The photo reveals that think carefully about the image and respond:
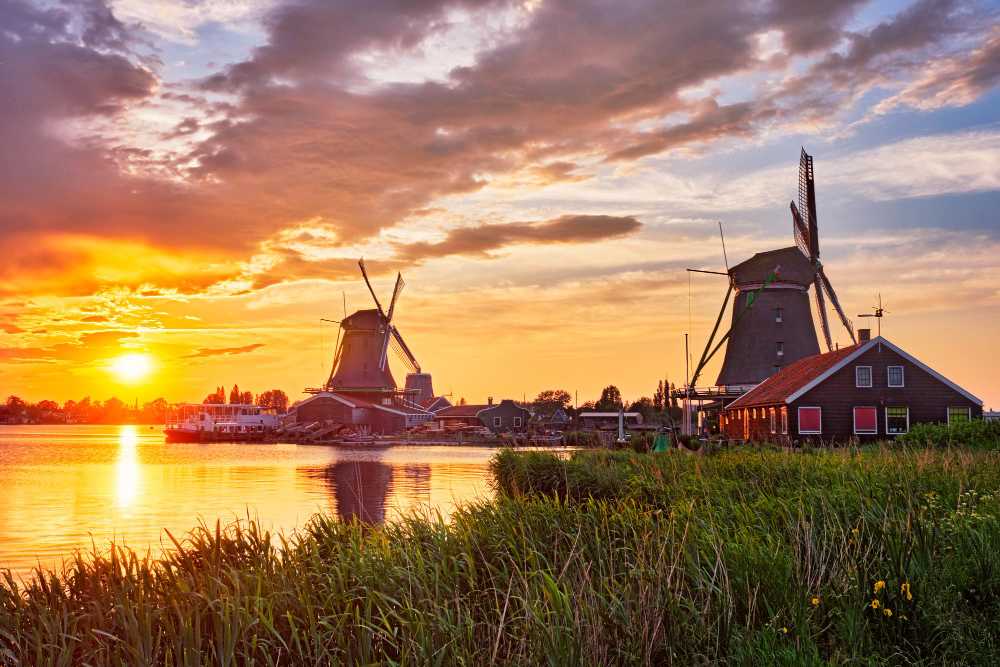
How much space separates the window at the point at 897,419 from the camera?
42125 mm

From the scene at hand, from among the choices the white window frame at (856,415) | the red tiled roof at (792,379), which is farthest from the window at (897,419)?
the red tiled roof at (792,379)

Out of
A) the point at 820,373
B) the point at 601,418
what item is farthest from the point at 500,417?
the point at 820,373

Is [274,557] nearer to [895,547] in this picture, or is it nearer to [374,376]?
[895,547]

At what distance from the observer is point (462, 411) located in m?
120

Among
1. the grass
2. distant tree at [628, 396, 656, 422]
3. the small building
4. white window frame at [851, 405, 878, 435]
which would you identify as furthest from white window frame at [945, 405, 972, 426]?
distant tree at [628, 396, 656, 422]

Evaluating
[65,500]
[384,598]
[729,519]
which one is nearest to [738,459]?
[729,519]

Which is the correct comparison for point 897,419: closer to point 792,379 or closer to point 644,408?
point 792,379

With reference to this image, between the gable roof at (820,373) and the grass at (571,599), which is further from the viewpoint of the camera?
the gable roof at (820,373)

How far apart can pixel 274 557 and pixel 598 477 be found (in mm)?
10010

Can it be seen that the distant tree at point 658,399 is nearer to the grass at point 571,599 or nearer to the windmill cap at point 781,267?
the windmill cap at point 781,267

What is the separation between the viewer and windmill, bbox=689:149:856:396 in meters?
57.3

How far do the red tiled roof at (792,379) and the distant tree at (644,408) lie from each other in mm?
69917

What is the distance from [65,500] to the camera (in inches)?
1227

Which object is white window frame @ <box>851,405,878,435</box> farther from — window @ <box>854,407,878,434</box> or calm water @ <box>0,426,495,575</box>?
calm water @ <box>0,426,495,575</box>
